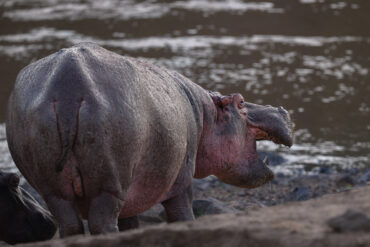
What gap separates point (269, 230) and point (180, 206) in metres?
2.01

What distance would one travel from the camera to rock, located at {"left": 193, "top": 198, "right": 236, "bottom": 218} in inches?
245

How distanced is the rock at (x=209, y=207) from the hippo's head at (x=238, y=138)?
43cm

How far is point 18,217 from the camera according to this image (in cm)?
525

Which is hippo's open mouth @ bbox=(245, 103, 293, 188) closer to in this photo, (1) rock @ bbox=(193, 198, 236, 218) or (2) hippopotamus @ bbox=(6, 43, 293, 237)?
(1) rock @ bbox=(193, 198, 236, 218)

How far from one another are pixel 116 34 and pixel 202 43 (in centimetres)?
135

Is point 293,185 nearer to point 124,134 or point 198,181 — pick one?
point 198,181

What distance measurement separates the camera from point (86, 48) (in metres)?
4.28

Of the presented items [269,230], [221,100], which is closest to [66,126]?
[269,230]

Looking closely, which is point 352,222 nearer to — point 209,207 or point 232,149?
point 232,149

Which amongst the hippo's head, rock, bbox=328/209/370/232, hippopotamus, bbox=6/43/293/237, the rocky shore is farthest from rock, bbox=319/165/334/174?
rock, bbox=328/209/370/232

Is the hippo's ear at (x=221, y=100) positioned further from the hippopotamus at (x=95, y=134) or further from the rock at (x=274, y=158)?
the rock at (x=274, y=158)

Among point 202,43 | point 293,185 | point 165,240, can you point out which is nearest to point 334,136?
point 293,185

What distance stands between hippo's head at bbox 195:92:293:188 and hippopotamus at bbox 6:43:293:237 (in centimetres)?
70

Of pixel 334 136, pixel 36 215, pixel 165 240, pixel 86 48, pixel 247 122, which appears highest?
pixel 86 48
